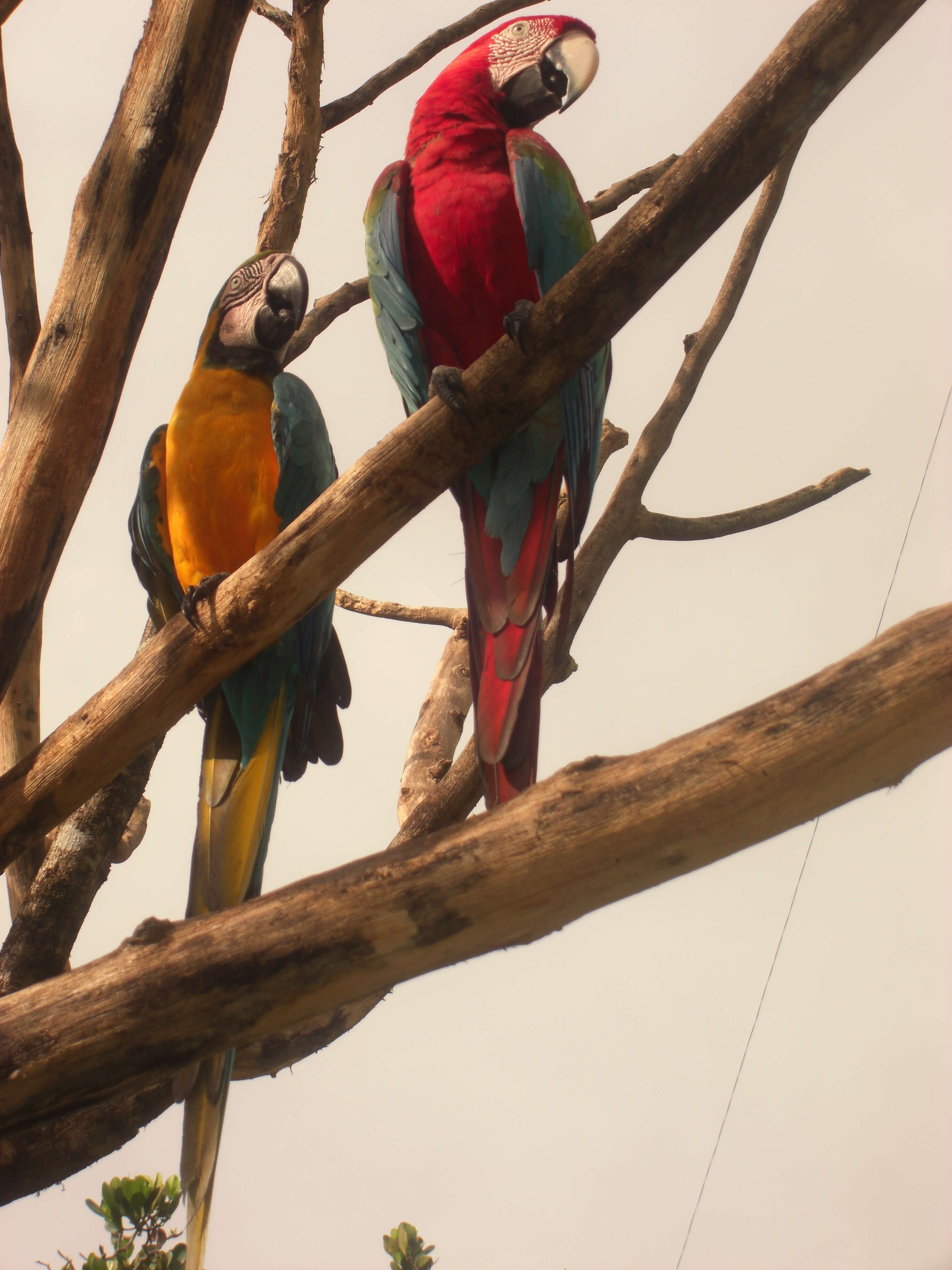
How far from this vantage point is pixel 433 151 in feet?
6.76

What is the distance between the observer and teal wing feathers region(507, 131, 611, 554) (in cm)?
192

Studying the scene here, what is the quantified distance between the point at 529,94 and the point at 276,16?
118 centimetres

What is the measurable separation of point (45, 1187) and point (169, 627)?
1.12m

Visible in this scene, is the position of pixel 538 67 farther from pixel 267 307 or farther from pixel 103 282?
pixel 103 282

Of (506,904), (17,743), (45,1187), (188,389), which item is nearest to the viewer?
(506,904)

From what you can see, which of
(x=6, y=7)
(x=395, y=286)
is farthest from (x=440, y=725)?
(x=6, y=7)

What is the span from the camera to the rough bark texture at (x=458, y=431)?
1303 millimetres

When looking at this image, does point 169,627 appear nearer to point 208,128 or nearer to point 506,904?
point 506,904

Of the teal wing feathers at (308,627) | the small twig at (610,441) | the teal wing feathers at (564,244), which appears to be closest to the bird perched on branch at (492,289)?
the teal wing feathers at (564,244)

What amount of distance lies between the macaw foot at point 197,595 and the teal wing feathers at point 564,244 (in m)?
0.76

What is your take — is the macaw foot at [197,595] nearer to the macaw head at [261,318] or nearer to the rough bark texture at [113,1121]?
the rough bark texture at [113,1121]

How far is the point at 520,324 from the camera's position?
1435mm

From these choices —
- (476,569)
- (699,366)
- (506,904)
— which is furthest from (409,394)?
(506,904)

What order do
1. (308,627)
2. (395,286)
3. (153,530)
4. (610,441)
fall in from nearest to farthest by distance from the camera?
(395,286) < (308,627) < (153,530) < (610,441)
